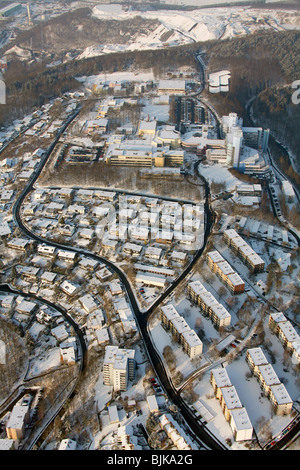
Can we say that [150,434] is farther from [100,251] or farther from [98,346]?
[100,251]

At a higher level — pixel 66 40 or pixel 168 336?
pixel 66 40

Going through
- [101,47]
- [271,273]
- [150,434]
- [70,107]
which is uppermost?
[101,47]

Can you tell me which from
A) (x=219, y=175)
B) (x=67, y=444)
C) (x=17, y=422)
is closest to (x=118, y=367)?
(x=67, y=444)

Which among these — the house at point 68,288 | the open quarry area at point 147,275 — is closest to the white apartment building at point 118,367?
the open quarry area at point 147,275

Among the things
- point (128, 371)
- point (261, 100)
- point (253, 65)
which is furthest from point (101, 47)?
point (128, 371)

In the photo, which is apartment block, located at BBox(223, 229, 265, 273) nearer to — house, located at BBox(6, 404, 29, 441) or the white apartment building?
the white apartment building

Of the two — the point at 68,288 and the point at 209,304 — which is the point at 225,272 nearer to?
the point at 209,304

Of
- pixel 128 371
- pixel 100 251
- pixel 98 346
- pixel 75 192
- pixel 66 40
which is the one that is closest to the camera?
pixel 128 371
